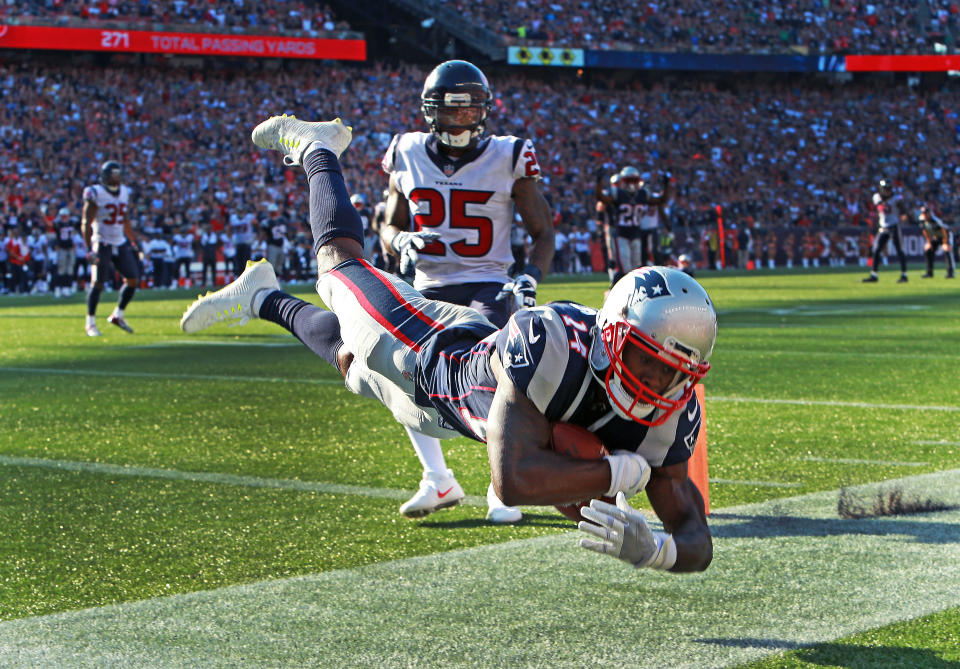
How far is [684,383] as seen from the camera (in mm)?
2877

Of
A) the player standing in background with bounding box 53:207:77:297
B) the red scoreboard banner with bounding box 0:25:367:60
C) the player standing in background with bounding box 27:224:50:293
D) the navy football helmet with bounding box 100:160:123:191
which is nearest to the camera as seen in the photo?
the navy football helmet with bounding box 100:160:123:191

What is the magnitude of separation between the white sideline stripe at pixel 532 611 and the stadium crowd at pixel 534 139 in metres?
22.6

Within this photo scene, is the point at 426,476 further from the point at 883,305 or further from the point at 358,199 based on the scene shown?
the point at 358,199

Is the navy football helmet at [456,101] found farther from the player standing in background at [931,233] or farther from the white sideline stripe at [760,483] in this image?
the player standing in background at [931,233]

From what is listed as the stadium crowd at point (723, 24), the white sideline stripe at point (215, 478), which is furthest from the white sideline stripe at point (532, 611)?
the stadium crowd at point (723, 24)

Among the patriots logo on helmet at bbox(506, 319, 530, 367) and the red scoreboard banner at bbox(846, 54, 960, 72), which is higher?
the red scoreboard banner at bbox(846, 54, 960, 72)

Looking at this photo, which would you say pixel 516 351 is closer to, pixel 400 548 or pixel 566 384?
pixel 566 384

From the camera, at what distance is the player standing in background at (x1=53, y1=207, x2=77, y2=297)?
22.5 metres

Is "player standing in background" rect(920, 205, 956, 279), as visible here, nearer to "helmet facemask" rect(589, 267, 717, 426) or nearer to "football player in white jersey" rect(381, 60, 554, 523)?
"football player in white jersey" rect(381, 60, 554, 523)

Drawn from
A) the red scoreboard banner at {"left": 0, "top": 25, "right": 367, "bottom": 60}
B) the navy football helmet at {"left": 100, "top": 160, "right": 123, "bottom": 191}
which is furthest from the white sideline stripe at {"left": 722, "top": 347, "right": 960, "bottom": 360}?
the red scoreboard banner at {"left": 0, "top": 25, "right": 367, "bottom": 60}

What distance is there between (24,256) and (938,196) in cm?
2747

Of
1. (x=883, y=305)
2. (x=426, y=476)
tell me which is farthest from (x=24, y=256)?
(x=426, y=476)

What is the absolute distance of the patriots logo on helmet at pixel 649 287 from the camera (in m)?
2.85

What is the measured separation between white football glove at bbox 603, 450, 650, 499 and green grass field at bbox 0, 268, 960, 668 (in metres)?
0.41
